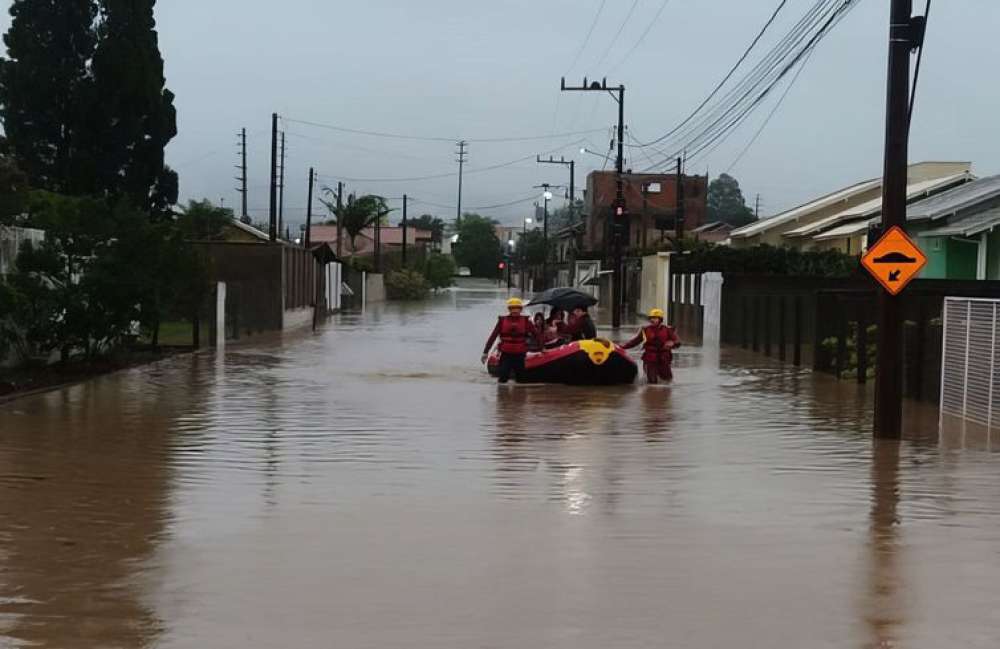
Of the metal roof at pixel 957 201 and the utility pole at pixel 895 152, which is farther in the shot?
the metal roof at pixel 957 201

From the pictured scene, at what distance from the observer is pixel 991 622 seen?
6699 mm

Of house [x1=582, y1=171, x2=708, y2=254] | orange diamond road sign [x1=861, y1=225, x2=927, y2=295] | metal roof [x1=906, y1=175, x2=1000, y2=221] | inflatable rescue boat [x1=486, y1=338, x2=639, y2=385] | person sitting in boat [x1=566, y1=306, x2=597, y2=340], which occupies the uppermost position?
house [x1=582, y1=171, x2=708, y2=254]

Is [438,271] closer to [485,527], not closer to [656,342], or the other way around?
[656,342]

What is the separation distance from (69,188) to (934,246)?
982 inches

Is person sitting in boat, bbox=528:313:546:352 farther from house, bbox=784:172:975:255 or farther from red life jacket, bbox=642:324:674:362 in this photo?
house, bbox=784:172:975:255

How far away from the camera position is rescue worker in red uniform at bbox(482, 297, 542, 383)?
2014 cm

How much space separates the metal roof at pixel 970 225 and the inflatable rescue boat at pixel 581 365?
12212 mm

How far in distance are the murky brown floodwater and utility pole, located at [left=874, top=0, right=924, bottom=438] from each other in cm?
100

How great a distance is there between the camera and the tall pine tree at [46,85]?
39.2 m

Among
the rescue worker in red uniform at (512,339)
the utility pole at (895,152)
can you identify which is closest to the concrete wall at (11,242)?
the rescue worker in red uniform at (512,339)

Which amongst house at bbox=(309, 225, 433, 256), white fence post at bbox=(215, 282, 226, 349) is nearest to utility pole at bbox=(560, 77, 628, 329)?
white fence post at bbox=(215, 282, 226, 349)

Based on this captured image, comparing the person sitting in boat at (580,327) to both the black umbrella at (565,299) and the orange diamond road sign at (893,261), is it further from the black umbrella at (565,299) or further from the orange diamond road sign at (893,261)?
the orange diamond road sign at (893,261)

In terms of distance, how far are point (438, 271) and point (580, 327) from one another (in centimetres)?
9478

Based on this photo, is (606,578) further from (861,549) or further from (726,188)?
(726,188)
